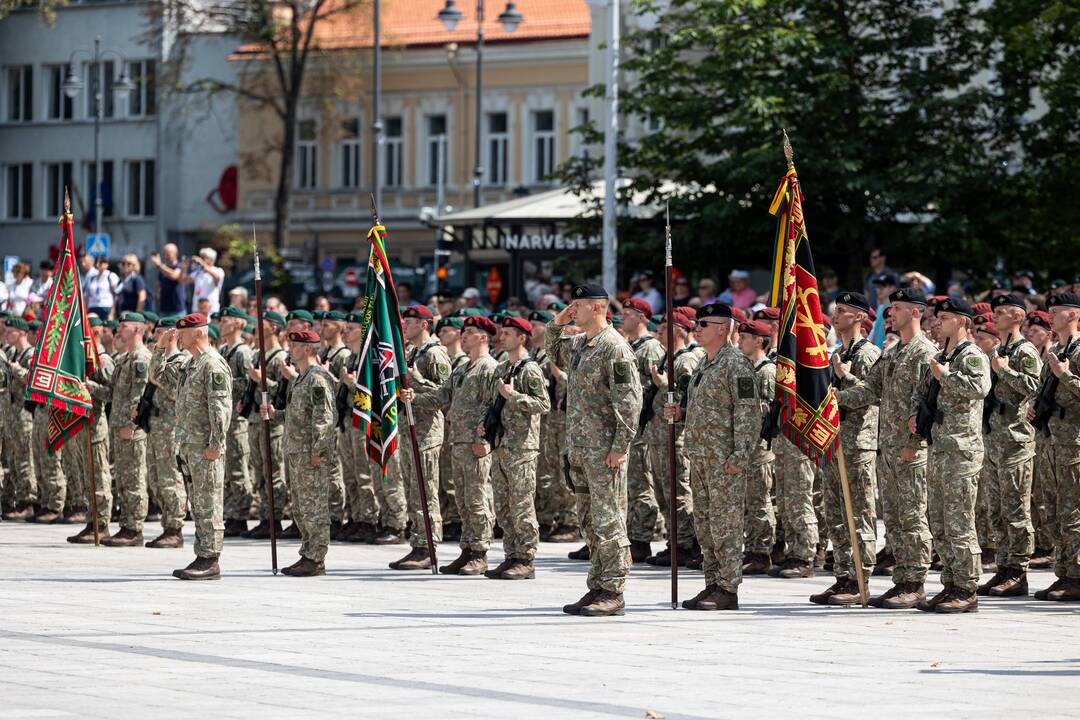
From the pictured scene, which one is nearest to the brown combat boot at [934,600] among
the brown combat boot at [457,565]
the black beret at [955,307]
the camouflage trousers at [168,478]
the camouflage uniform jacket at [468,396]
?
the black beret at [955,307]

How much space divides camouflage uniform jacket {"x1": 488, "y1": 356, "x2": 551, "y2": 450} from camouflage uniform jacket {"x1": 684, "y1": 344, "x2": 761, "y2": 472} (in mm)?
2025

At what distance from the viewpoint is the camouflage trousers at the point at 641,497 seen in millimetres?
18234

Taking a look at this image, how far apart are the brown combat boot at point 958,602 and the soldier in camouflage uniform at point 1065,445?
116 centimetres

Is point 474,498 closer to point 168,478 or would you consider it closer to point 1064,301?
point 168,478

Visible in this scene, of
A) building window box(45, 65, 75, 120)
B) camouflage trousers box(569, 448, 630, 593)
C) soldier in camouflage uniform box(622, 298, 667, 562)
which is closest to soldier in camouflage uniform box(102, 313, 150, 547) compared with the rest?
soldier in camouflage uniform box(622, 298, 667, 562)

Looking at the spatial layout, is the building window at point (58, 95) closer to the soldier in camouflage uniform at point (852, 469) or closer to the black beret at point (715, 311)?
the soldier in camouflage uniform at point (852, 469)

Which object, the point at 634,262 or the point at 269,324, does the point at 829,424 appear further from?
the point at 634,262

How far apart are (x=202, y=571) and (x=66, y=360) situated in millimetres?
4198

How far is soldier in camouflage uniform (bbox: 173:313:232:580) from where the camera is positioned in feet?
53.2

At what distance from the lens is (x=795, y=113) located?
2881cm

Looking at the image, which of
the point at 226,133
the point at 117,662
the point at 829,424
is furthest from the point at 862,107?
the point at 226,133

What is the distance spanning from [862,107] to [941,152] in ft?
4.14

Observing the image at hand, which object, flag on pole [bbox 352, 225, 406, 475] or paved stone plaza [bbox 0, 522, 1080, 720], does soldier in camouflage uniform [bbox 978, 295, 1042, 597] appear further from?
flag on pole [bbox 352, 225, 406, 475]

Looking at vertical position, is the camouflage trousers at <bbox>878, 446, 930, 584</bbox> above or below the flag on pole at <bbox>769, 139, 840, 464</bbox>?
below
